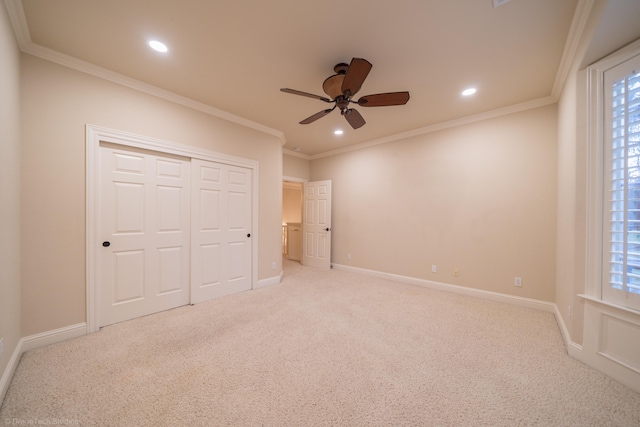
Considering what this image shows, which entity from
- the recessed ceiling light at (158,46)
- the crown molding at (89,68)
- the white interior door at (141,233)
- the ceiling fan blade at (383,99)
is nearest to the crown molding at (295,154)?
the crown molding at (89,68)

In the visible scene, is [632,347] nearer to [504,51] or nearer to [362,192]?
[504,51]

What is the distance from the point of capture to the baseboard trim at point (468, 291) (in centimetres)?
297

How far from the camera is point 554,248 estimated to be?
2.89 metres

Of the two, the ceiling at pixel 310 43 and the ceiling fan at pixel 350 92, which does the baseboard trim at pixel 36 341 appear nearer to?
the ceiling at pixel 310 43

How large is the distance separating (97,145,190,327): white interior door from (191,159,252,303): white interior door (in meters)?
0.13

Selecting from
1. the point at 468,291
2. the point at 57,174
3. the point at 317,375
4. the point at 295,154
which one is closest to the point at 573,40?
the point at 468,291

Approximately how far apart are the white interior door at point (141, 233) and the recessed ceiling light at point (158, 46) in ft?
3.76

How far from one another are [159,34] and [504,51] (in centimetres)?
303

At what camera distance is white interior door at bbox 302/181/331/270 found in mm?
5176

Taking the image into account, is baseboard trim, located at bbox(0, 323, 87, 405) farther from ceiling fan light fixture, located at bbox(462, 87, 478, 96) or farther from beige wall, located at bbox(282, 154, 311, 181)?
ceiling fan light fixture, located at bbox(462, 87, 478, 96)

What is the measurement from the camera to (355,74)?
1.87 m

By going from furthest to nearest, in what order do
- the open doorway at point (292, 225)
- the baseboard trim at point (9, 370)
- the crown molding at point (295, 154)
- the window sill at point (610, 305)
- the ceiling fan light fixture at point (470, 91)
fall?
the open doorway at point (292, 225)
the crown molding at point (295, 154)
the ceiling fan light fixture at point (470, 91)
the window sill at point (610, 305)
the baseboard trim at point (9, 370)

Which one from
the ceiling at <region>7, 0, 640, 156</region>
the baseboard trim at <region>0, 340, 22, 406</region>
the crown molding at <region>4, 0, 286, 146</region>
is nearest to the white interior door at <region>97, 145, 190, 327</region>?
the baseboard trim at <region>0, 340, 22, 406</region>

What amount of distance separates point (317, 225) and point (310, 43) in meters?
3.80
